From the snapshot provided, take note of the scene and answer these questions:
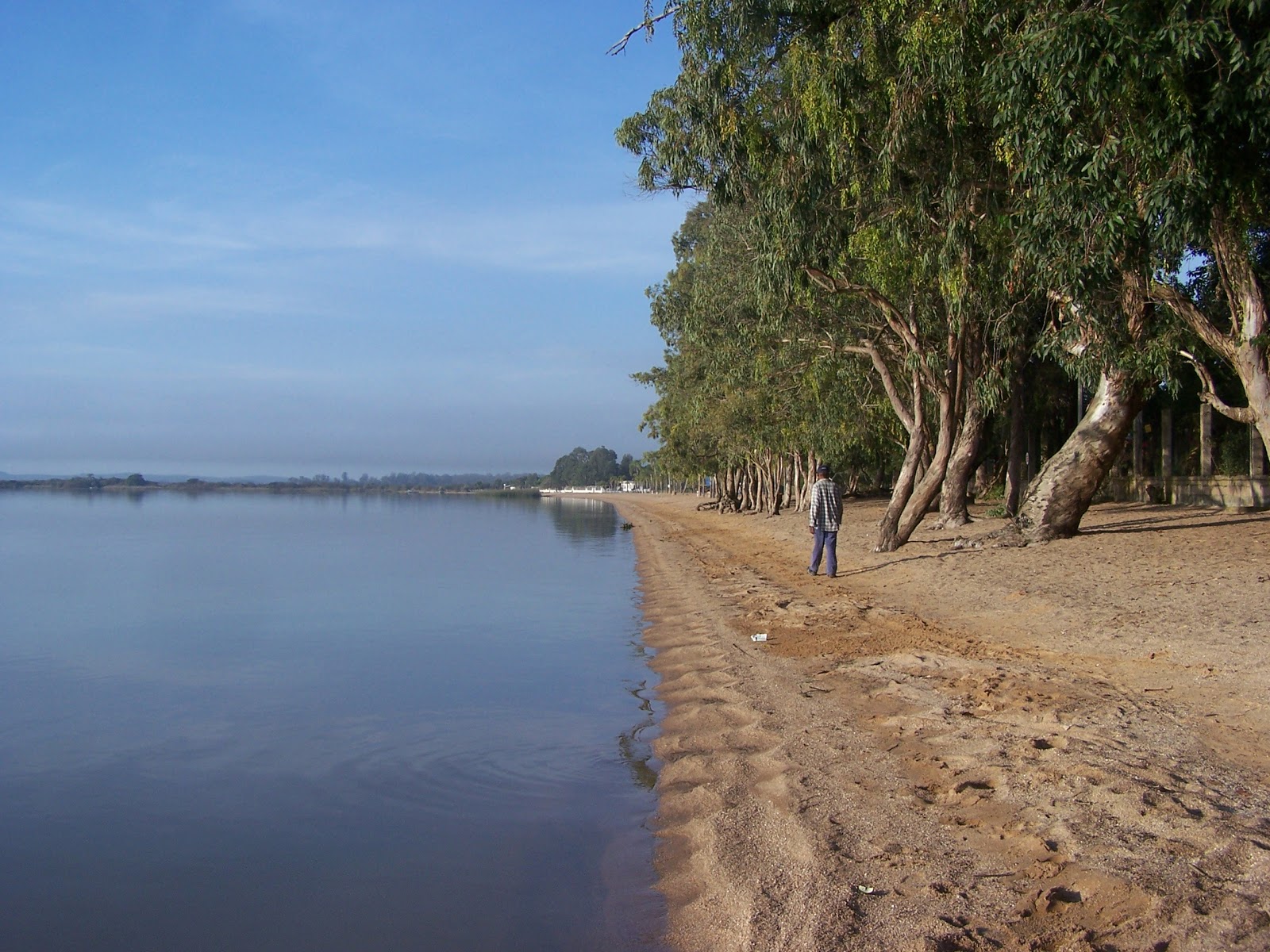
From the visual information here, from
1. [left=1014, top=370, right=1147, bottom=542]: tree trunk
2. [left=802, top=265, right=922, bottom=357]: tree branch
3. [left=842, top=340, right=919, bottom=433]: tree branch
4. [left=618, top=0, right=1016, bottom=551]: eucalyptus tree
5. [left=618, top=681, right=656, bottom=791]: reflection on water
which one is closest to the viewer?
[left=618, top=681, right=656, bottom=791]: reflection on water

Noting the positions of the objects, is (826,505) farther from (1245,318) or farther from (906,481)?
(1245,318)

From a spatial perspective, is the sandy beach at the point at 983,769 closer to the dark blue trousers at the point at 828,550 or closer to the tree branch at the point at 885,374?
the dark blue trousers at the point at 828,550

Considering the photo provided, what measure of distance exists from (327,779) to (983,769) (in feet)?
14.3

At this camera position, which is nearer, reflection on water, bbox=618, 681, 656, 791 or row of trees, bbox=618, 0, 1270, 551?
reflection on water, bbox=618, 681, 656, 791

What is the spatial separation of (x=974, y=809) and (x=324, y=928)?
3262 mm

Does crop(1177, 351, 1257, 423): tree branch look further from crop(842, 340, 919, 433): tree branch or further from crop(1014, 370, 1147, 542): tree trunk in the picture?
crop(842, 340, 919, 433): tree branch

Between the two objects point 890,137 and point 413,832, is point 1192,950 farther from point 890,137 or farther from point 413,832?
point 890,137

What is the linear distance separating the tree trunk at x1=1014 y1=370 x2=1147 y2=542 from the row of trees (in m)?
0.03

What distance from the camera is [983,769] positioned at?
5.84 meters

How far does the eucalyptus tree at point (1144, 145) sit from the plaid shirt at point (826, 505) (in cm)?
480

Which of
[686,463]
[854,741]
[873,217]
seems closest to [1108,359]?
[873,217]

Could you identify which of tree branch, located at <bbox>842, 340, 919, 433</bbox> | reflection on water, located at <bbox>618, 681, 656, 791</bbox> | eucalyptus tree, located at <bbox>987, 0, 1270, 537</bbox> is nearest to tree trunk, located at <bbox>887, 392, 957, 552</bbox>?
tree branch, located at <bbox>842, 340, 919, 433</bbox>

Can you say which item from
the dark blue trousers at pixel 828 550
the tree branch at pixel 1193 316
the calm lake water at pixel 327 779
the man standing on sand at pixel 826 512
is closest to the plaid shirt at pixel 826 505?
the man standing on sand at pixel 826 512

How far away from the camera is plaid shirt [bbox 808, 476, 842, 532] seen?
1557 centimetres
